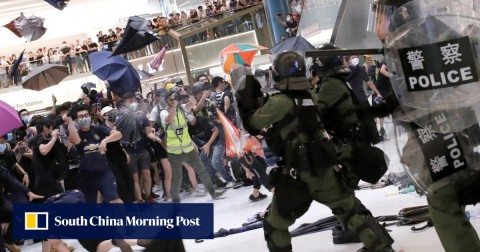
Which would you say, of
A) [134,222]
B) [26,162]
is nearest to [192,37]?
[26,162]

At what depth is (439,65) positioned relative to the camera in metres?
2.72

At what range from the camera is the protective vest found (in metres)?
8.80

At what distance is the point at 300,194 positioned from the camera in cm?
430

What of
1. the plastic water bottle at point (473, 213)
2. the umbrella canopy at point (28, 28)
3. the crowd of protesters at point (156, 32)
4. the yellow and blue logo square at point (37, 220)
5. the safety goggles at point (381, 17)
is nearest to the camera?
the safety goggles at point (381, 17)

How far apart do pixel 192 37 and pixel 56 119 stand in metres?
7.01

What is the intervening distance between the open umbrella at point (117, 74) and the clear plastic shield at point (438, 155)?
695cm

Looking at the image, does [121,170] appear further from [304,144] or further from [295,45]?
[304,144]

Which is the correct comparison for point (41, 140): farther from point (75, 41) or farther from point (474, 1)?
point (75, 41)

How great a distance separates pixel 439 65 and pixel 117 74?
7.54m

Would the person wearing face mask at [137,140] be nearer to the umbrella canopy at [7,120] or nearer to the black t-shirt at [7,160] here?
the black t-shirt at [7,160]

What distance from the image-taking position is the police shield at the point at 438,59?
8.85 ft

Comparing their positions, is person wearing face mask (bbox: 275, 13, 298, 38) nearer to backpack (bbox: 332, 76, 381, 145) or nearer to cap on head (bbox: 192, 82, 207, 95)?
cap on head (bbox: 192, 82, 207, 95)

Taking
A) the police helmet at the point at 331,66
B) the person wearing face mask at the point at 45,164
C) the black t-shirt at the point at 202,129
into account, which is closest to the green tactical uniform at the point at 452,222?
the police helmet at the point at 331,66

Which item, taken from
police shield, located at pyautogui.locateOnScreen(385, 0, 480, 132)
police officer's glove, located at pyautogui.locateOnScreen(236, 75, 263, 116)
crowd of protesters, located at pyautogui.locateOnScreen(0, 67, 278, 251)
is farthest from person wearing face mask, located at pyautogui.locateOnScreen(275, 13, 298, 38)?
police shield, located at pyautogui.locateOnScreen(385, 0, 480, 132)
